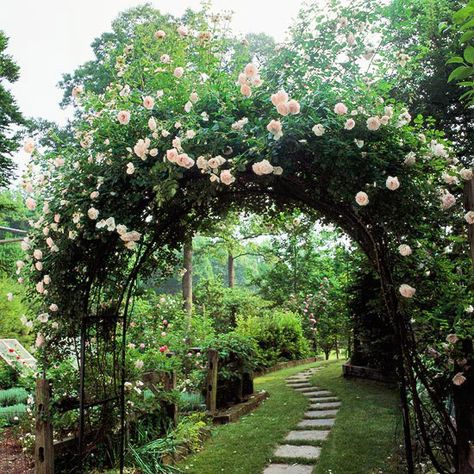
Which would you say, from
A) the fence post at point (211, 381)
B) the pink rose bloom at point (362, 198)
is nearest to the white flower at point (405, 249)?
the pink rose bloom at point (362, 198)

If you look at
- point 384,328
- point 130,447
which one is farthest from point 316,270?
point 130,447

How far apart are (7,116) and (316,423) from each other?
34.9 ft

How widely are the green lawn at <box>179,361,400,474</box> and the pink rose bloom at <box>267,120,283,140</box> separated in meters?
2.61

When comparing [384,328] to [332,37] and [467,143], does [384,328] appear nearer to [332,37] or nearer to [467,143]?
[467,143]

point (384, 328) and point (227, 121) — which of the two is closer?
point (227, 121)

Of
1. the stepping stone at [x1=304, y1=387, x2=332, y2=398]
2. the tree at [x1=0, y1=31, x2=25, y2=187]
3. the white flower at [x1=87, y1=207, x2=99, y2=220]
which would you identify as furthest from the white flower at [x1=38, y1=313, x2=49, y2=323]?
the tree at [x1=0, y1=31, x2=25, y2=187]

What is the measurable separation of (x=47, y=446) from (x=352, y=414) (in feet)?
11.1

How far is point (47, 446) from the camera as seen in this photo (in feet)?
10.1

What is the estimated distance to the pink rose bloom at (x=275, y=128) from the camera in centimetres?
223

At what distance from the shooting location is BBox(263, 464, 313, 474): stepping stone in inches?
139

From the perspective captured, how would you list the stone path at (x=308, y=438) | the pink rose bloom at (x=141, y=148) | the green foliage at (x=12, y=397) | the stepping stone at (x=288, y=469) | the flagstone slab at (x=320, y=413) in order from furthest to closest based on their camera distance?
the green foliage at (x=12, y=397) → the flagstone slab at (x=320, y=413) → the stone path at (x=308, y=438) → the stepping stone at (x=288, y=469) → the pink rose bloom at (x=141, y=148)

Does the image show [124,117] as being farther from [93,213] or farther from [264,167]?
[264,167]

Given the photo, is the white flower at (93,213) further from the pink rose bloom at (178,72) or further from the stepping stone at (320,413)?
the stepping stone at (320,413)

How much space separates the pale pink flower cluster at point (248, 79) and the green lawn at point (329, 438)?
111 inches
